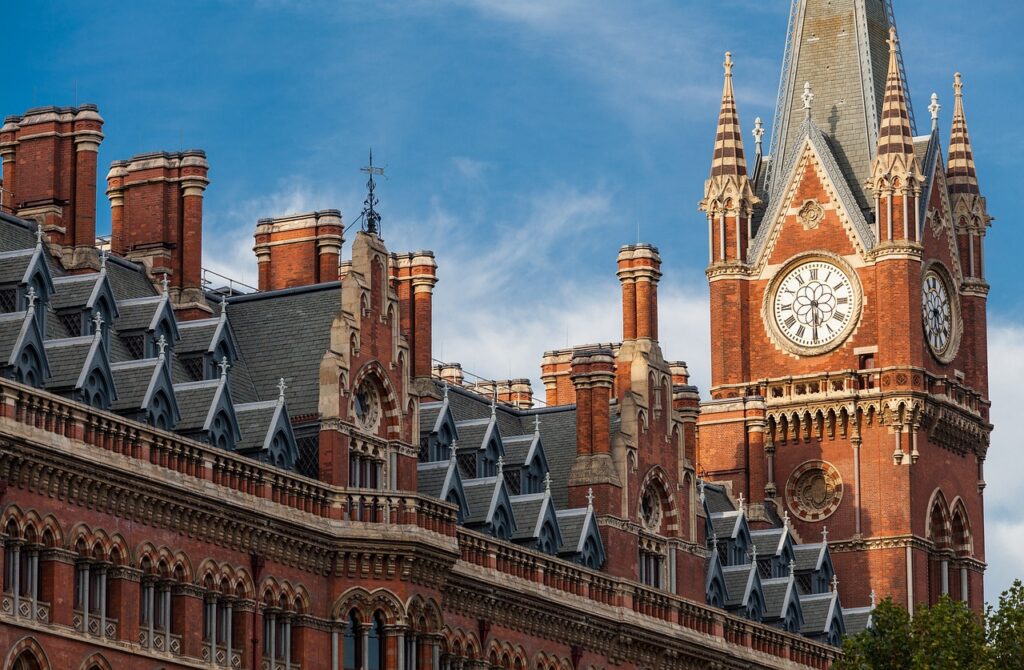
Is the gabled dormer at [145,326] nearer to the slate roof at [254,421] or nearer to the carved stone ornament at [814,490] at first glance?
the slate roof at [254,421]

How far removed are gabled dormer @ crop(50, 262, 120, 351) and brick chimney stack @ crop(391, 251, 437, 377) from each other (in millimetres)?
14801

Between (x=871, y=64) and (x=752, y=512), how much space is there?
68.8ft

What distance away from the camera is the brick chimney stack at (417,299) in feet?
283

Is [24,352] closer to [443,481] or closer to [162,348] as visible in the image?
[162,348]

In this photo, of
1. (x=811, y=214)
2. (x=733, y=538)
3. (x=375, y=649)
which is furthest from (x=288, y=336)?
(x=811, y=214)

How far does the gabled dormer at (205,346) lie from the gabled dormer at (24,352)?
8257mm

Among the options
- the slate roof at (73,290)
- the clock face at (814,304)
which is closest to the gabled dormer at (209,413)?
the slate roof at (73,290)

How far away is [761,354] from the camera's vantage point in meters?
115

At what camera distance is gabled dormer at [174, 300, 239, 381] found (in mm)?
75062

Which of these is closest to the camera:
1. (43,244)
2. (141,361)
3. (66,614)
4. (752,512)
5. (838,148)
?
(66,614)

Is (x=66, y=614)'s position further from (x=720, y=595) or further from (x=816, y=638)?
(x=816, y=638)

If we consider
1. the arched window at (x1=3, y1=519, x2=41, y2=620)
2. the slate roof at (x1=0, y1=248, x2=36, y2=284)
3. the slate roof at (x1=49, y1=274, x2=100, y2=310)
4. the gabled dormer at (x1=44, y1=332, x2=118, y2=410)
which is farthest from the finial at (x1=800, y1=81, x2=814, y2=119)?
the arched window at (x1=3, y1=519, x2=41, y2=620)

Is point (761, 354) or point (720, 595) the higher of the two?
point (761, 354)

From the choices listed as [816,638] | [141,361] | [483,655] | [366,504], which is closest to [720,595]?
[816,638]
